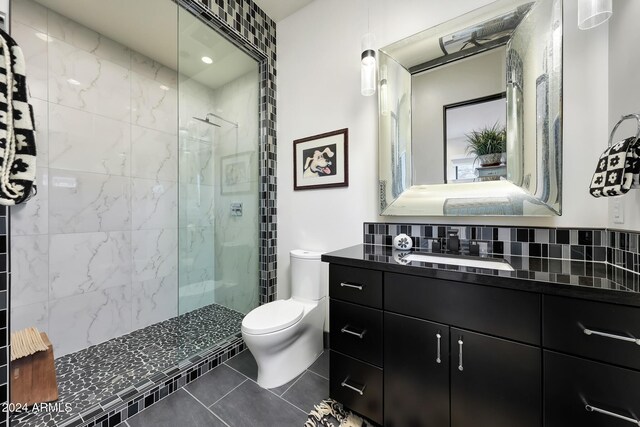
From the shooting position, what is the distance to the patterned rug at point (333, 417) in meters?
1.29

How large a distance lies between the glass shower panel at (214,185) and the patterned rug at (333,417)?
998 mm

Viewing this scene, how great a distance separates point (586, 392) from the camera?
0.79m

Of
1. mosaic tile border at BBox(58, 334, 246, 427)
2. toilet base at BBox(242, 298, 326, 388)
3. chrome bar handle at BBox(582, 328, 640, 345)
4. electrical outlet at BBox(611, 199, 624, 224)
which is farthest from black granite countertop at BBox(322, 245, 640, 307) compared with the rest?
mosaic tile border at BBox(58, 334, 246, 427)

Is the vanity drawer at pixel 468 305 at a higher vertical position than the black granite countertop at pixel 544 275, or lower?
lower

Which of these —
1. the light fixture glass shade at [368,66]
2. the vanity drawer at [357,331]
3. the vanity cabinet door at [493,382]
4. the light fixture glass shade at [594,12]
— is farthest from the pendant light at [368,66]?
the vanity cabinet door at [493,382]

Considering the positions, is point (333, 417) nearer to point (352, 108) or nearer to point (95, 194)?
point (352, 108)

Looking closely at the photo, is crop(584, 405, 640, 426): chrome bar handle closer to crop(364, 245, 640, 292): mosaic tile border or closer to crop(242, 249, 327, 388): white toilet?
crop(364, 245, 640, 292): mosaic tile border

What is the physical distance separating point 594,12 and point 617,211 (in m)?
0.82

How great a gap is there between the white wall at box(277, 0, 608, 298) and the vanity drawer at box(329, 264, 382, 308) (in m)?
0.59

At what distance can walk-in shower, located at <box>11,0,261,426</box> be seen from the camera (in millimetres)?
1779

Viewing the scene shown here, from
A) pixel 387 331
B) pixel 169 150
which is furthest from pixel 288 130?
pixel 387 331

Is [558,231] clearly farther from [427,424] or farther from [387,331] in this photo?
[427,424]

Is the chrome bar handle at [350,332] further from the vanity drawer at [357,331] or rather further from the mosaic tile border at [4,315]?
the mosaic tile border at [4,315]

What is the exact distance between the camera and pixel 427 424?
3.52 feet
